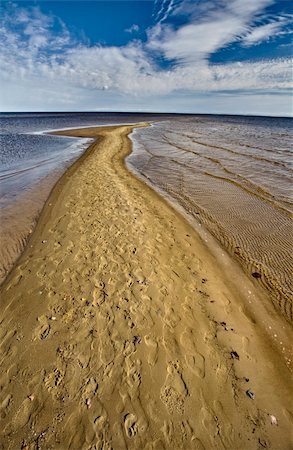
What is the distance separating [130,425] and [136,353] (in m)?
1.11

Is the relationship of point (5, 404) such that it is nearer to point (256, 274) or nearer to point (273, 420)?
point (273, 420)

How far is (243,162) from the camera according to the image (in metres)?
21.5

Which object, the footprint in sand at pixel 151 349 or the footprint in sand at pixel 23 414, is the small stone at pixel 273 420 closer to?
the footprint in sand at pixel 151 349

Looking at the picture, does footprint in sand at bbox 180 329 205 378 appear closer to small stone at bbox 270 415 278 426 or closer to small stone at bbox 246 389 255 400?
small stone at bbox 246 389 255 400

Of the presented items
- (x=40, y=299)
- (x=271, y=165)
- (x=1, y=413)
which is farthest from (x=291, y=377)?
(x=271, y=165)

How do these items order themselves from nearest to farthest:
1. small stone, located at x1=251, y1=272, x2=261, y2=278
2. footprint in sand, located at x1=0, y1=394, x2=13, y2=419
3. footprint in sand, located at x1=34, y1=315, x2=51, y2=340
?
footprint in sand, located at x1=0, y1=394, x2=13, y2=419 < footprint in sand, located at x1=34, y1=315, x2=51, y2=340 < small stone, located at x1=251, y1=272, x2=261, y2=278

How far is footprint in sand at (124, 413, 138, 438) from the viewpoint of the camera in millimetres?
3557

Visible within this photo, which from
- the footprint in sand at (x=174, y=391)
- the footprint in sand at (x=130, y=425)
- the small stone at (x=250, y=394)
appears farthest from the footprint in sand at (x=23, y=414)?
the small stone at (x=250, y=394)

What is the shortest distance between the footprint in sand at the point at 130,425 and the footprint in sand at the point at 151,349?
0.86 m

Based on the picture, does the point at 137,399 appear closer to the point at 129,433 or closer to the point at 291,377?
the point at 129,433

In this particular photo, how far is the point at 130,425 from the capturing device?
365 centimetres

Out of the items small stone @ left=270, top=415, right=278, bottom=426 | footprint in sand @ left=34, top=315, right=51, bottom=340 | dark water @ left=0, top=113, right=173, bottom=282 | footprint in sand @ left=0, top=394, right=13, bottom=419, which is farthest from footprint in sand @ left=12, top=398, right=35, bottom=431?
dark water @ left=0, top=113, right=173, bottom=282

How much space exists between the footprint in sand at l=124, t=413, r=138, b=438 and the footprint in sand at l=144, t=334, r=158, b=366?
0.86m

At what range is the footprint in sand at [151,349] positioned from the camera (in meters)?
4.50
